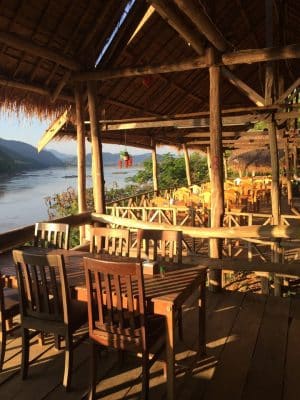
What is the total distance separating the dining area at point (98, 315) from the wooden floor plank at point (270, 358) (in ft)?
1.56

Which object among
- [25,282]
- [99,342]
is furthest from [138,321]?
[25,282]

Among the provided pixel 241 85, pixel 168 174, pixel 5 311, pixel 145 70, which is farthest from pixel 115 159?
pixel 5 311

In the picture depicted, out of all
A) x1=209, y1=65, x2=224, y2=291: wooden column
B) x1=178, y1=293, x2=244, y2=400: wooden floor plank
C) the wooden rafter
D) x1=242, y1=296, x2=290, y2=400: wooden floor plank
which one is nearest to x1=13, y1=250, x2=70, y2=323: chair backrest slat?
x1=178, y1=293, x2=244, y2=400: wooden floor plank

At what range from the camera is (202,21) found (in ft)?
12.6

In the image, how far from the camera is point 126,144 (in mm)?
12414

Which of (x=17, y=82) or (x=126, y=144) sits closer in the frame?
(x=17, y=82)

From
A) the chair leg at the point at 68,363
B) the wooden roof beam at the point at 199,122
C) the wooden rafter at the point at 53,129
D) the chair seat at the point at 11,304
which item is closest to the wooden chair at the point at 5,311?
the chair seat at the point at 11,304

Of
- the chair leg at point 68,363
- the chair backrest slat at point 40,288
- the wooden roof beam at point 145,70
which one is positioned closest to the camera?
the chair backrest slat at point 40,288

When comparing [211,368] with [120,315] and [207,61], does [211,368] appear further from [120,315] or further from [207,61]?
[207,61]

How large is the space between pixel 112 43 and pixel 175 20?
227 cm

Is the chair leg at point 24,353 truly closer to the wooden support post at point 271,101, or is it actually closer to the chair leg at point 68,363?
the chair leg at point 68,363

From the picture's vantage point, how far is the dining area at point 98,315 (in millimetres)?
2303

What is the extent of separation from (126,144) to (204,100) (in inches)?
121

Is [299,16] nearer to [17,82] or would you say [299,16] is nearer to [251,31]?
[251,31]
